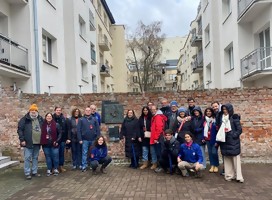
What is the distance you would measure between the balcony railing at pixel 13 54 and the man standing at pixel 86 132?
194 inches

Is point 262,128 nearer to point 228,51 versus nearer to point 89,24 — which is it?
point 228,51

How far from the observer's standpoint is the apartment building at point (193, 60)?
31.2m

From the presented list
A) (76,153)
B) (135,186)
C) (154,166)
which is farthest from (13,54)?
(135,186)

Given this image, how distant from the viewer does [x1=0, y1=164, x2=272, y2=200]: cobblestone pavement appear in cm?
673

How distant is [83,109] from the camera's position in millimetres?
10859

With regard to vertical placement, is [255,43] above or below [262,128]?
above

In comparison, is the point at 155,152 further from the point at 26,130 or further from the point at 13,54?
the point at 13,54

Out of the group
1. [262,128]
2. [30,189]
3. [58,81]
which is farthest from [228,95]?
[58,81]

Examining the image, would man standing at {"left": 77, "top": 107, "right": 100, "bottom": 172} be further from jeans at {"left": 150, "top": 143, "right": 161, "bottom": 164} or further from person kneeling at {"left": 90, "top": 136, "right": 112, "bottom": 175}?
jeans at {"left": 150, "top": 143, "right": 161, "bottom": 164}

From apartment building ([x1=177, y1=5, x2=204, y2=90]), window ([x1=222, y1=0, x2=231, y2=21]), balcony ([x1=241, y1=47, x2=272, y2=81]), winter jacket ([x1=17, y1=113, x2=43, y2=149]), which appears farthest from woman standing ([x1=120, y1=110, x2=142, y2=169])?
apartment building ([x1=177, y1=5, x2=204, y2=90])

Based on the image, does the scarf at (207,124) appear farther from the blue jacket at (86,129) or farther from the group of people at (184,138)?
the blue jacket at (86,129)

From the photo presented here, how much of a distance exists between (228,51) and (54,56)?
10874mm

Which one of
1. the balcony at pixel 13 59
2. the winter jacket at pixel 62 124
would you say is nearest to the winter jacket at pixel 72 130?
the winter jacket at pixel 62 124

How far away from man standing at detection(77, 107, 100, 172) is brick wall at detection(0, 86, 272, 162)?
131 cm
